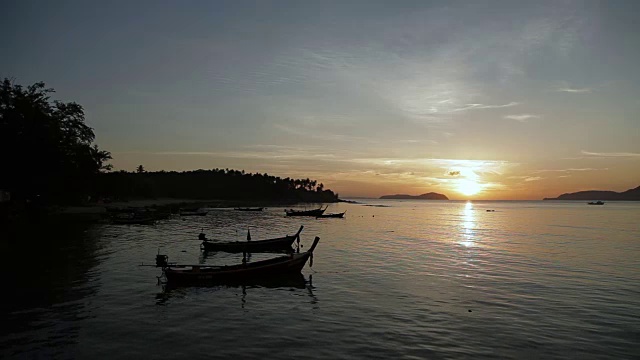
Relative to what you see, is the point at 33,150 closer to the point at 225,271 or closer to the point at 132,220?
the point at 132,220

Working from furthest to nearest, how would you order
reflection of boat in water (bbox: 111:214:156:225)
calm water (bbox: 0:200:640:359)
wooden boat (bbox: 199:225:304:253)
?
1. reflection of boat in water (bbox: 111:214:156:225)
2. wooden boat (bbox: 199:225:304:253)
3. calm water (bbox: 0:200:640:359)

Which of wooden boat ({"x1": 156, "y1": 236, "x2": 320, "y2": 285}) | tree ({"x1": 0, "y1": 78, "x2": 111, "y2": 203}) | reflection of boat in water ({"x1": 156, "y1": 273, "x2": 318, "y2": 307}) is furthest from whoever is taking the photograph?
tree ({"x1": 0, "y1": 78, "x2": 111, "y2": 203})

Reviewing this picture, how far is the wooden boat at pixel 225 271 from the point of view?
82.7 ft

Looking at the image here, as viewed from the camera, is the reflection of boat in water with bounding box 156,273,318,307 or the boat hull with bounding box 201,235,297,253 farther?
the boat hull with bounding box 201,235,297,253

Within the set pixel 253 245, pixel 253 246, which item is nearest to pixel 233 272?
pixel 253 245

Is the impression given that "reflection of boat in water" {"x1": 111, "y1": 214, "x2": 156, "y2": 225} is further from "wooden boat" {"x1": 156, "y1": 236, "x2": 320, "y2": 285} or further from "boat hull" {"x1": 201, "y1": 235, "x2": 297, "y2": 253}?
"wooden boat" {"x1": 156, "y1": 236, "x2": 320, "y2": 285}

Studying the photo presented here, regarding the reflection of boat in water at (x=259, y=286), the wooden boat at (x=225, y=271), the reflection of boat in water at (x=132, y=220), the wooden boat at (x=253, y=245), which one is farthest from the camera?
the reflection of boat in water at (x=132, y=220)

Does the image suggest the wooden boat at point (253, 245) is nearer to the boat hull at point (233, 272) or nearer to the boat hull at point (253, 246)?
the boat hull at point (253, 246)

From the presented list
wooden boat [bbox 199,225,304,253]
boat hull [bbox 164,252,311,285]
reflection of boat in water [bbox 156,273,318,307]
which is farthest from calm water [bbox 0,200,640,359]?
wooden boat [bbox 199,225,304,253]

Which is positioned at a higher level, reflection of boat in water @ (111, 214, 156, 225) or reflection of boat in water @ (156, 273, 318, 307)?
reflection of boat in water @ (111, 214, 156, 225)

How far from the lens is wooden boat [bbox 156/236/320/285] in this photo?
2520 cm

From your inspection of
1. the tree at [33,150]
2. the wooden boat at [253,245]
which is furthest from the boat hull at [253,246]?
the tree at [33,150]

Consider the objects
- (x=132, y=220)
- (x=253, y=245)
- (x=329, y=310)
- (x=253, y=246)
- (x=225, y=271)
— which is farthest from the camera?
(x=132, y=220)

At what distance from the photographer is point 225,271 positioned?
85.1ft
